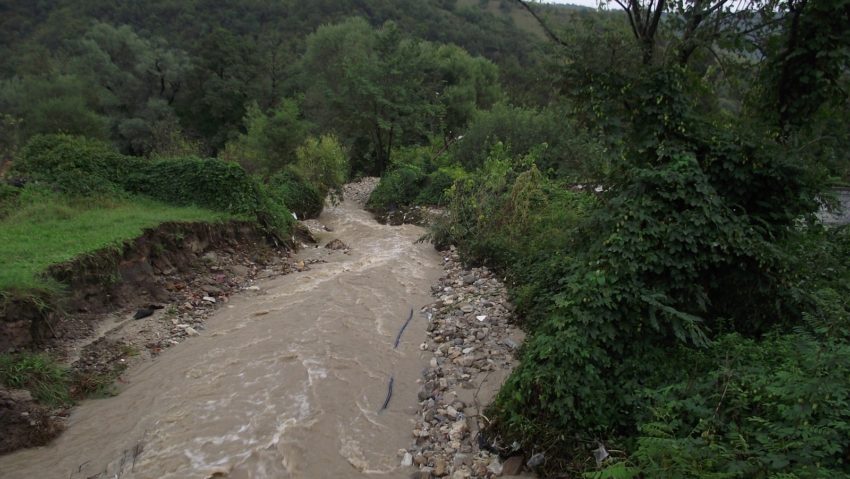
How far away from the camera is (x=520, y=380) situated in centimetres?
466

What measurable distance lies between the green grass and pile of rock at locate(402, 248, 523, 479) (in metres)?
5.56

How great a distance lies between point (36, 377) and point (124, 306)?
241 centimetres

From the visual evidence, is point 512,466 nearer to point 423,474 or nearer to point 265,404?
point 423,474

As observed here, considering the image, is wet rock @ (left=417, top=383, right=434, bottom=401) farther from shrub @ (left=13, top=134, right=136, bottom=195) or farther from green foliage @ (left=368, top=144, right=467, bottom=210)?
green foliage @ (left=368, top=144, right=467, bottom=210)

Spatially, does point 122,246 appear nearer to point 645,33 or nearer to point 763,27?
point 645,33

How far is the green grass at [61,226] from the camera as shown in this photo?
22.6 feet

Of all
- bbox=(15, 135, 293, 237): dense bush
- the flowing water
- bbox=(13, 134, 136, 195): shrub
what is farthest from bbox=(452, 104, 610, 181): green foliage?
bbox=(13, 134, 136, 195): shrub

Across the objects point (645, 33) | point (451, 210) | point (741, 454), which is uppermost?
point (645, 33)

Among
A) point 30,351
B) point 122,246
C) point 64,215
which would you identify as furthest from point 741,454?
point 64,215

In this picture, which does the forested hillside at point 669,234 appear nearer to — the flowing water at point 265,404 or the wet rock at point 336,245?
the flowing water at point 265,404

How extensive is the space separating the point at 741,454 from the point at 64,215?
446 inches

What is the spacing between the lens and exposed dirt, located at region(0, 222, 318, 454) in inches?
230

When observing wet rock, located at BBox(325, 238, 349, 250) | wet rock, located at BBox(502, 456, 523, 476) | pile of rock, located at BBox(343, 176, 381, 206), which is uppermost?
wet rock, located at BBox(502, 456, 523, 476)

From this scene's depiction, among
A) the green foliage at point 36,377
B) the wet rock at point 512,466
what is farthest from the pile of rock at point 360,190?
the wet rock at point 512,466
